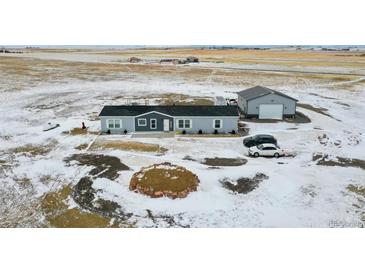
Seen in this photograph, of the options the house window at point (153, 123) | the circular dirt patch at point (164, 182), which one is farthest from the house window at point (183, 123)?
the circular dirt patch at point (164, 182)

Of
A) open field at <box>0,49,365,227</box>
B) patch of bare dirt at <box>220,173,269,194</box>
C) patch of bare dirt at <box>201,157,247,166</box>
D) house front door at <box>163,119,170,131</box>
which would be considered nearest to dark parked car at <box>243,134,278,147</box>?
open field at <box>0,49,365,227</box>

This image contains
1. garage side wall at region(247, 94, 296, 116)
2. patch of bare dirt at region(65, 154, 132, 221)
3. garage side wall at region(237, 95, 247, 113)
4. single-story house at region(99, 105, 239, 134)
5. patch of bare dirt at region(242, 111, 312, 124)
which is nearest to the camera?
patch of bare dirt at region(65, 154, 132, 221)

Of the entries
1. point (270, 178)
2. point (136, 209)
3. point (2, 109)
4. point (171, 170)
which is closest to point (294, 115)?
point (270, 178)

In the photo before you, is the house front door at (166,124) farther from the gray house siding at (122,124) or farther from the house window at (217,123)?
the house window at (217,123)

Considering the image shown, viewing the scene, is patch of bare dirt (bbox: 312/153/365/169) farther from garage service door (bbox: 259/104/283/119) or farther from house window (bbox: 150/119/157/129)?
house window (bbox: 150/119/157/129)

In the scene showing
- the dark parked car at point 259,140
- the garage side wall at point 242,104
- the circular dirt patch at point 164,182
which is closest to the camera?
the circular dirt patch at point 164,182

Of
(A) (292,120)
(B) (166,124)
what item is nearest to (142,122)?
(B) (166,124)

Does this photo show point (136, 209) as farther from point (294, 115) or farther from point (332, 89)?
point (332, 89)

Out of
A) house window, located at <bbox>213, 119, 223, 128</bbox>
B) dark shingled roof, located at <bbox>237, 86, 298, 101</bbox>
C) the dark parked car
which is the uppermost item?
dark shingled roof, located at <bbox>237, 86, 298, 101</bbox>
